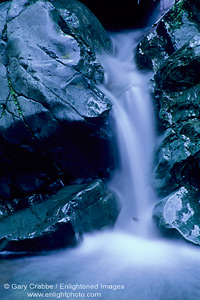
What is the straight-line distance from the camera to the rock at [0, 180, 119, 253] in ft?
12.3

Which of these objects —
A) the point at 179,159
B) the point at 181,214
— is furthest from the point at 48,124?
the point at 181,214

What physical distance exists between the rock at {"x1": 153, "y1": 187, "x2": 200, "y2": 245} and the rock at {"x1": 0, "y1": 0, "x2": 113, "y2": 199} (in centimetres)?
199

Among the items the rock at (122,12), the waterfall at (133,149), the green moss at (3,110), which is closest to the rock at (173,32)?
the waterfall at (133,149)

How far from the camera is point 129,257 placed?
12.0 feet

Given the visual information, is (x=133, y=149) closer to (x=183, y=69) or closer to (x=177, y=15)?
(x=183, y=69)

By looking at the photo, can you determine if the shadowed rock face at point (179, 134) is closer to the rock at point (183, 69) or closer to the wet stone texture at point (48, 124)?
the rock at point (183, 69)

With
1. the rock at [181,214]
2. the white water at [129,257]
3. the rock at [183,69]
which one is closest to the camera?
the white water at [129,257]

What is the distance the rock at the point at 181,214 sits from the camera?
3635mm

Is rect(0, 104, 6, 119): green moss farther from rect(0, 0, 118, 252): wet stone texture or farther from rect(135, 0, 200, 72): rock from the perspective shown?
rect(135, 0, 200, 72): rock

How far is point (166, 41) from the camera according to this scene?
6.89 m

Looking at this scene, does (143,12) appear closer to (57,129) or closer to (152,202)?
(57,129)

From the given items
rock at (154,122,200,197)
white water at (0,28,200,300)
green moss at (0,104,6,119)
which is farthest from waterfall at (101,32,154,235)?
green moss at (0,104,6,119)

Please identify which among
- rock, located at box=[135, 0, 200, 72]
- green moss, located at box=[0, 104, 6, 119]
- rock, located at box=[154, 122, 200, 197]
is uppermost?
rock, located at box=[135, 0, 200, 72]

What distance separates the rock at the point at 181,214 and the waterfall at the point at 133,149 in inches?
29.0
